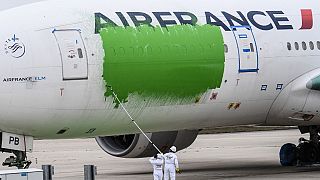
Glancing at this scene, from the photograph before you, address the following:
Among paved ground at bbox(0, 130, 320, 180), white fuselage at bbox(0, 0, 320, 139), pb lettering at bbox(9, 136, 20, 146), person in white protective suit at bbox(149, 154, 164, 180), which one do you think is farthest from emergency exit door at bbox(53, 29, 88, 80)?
paved ground at bbox(0, 130, 320, 180)

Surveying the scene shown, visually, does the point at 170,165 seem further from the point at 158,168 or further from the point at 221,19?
the point at 221,19

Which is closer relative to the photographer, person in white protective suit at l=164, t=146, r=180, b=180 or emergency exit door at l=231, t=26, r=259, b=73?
person in white protective suit at l=164, t=146, r=180, b=180

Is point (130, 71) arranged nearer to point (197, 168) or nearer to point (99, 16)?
point (99, 16)

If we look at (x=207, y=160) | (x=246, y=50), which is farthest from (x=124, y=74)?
(x=207, y=160)

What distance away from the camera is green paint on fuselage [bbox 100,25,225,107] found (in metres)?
22.9

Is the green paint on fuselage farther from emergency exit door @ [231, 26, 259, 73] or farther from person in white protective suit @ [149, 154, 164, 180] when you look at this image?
person in white protective suit @ [149, 154, 164, 180]

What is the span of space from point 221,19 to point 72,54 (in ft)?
13.1

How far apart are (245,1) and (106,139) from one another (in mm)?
4987

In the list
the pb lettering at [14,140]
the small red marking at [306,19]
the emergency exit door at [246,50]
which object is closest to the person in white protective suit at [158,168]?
the pb lettering at [14,140]

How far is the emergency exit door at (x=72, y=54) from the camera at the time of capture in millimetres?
22188

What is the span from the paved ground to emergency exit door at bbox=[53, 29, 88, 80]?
5442 millimetres

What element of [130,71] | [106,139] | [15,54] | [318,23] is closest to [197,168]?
[106,139]

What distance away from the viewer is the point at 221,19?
24.8 meters

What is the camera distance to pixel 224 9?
25250mm
